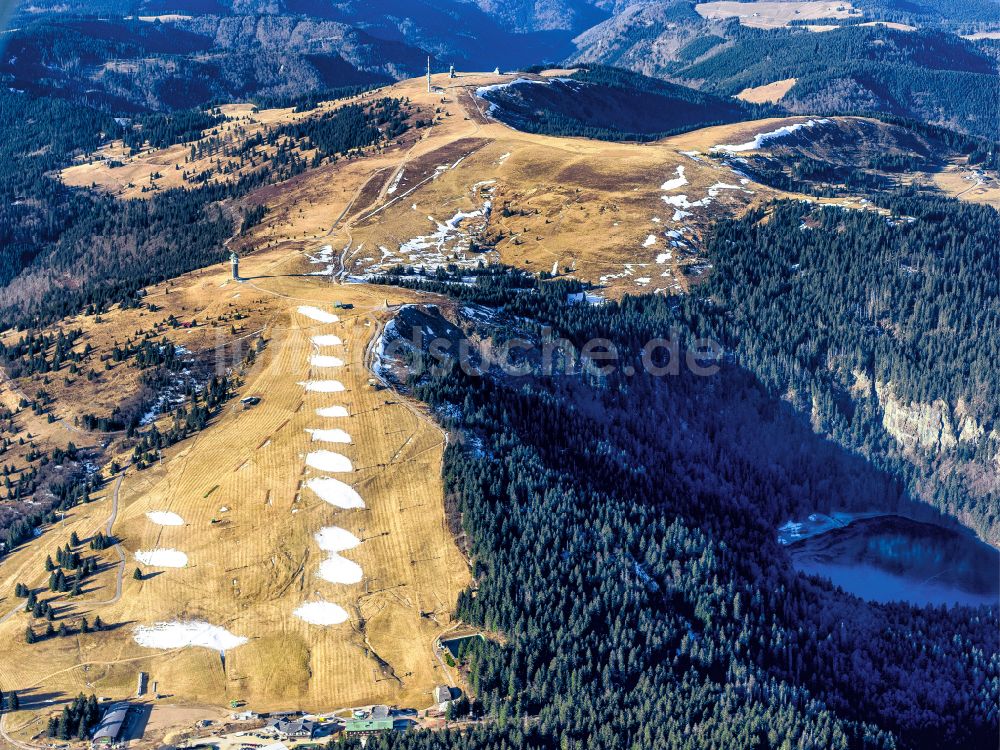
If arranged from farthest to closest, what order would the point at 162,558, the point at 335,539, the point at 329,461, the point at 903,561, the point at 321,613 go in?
the point at 903,561
the point at 329,461
the point at 335,539
the point at 162,558
the point at 321,613

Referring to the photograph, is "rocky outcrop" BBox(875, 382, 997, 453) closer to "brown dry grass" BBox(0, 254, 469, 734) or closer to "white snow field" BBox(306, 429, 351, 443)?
"brown dry grass" BBox(0, 254, 469, 734)

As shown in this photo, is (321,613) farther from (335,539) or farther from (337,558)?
(335,539)

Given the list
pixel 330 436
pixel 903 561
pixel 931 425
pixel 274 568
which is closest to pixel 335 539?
pixel 274 568

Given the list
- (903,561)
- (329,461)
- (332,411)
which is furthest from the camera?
(903,561)

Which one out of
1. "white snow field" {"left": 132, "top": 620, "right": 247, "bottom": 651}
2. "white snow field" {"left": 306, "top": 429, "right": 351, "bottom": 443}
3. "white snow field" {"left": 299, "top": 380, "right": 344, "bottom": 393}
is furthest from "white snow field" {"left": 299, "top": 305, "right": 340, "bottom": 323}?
"white snow field" {"left": 132, "top": 620, "right": 247, "bottom": 651}

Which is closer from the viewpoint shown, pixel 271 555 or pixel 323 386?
pixel 271 555

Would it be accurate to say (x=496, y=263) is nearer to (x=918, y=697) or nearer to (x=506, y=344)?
(x=506, y=344)

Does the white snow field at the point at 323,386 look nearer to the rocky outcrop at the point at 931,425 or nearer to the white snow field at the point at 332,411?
the white snow field at the point at 332,411

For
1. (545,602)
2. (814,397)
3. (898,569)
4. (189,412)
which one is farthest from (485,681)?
(814,397)
